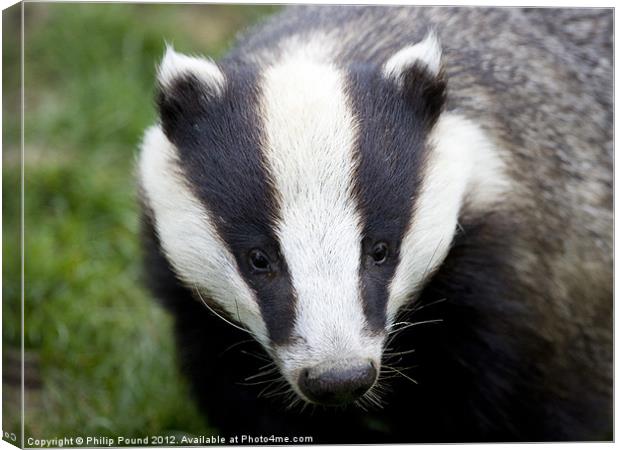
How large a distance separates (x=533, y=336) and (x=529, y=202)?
47cm

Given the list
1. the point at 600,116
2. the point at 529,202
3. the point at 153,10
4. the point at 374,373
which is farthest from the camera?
the point at 153,10

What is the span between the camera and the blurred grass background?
4.64 metres

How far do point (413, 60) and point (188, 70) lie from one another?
697 mm

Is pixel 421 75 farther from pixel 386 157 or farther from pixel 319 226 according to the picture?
pixel 319 226

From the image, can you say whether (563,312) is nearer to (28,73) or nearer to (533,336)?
(533,336)

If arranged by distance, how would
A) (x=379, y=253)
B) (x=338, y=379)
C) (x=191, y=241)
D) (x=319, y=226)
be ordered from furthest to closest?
1. (x=191, y=241)
2. (x=379, y=253)
3. (x=319, y=226)
4. (x=338, y=379)

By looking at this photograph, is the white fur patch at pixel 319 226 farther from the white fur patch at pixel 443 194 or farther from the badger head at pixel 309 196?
the white fur patch at pixel 443 194

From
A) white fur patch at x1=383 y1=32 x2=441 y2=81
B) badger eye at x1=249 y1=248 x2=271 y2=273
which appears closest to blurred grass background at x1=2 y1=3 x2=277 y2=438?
badger eye at x1=249 y1=248 x2=271 y2=273

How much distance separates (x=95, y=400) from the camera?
4.75 meters

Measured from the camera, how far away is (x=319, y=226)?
3311 millimetres

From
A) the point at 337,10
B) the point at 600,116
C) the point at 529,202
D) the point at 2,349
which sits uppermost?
the point at 337,10

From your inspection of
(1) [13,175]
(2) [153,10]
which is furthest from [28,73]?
(1) [13,175]

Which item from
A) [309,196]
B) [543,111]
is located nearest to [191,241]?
[309,196]

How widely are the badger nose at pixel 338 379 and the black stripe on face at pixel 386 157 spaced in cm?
16
